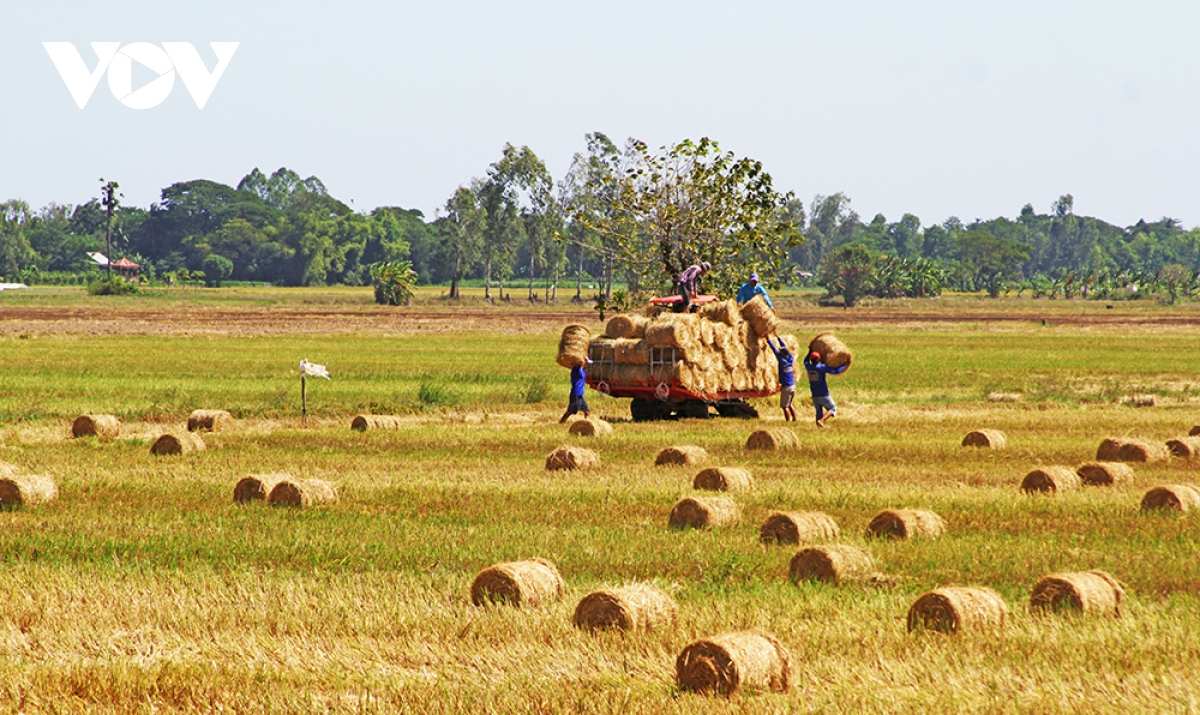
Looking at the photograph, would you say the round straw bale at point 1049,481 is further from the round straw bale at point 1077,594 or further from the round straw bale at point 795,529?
the round straw bale at point 1077,594

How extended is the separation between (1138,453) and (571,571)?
10610 mm

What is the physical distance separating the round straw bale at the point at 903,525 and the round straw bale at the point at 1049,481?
135 inches

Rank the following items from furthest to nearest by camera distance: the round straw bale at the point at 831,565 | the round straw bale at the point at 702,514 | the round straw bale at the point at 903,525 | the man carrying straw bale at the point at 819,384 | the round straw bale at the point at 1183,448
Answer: the man carrying straw bale at the point at 819,384 → the round straw bale at the point at 1183,448 → the round straw bale at the point at 702,514 → the round straw bale at the point at 903,525 → the round straw bale at the point at 831,565

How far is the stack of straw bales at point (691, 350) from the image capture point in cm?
2536

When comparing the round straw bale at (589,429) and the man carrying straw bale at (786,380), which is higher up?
the man carrying straw bale at (786,380)

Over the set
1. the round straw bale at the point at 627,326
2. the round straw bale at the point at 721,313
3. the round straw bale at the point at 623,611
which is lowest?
the round straw bale at the point at 623,611

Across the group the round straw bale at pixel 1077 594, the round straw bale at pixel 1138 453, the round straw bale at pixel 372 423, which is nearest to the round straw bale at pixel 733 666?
the round straw bale at pixel 1077 594

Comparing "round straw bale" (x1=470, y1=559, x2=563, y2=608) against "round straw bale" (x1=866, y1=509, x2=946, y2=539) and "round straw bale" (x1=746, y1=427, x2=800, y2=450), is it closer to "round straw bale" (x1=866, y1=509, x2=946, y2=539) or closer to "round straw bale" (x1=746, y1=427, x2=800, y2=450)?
"round straw bale" (x1=866, y1=509, x2=946, y2=539)

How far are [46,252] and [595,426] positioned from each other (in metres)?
172

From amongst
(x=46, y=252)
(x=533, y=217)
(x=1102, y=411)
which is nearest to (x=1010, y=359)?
(x=1102, y=411)

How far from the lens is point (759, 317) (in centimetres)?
2669

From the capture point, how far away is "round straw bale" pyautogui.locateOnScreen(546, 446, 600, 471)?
1795 centimetres

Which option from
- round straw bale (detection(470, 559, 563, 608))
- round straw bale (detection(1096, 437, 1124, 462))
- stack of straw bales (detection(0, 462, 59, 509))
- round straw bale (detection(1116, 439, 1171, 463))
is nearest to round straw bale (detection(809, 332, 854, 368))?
round straw bale (detection(1096, 437, 1124, 462))

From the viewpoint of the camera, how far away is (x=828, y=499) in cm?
1525
